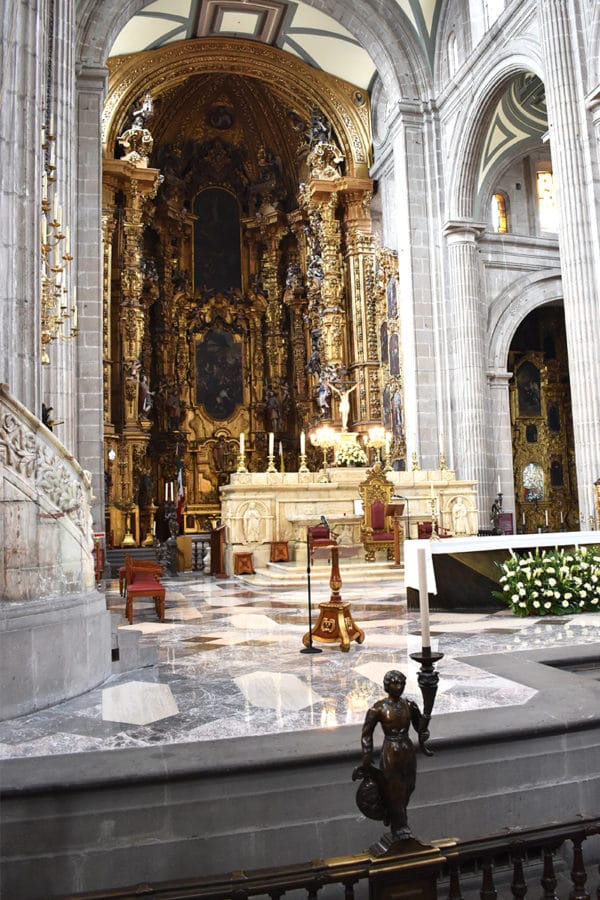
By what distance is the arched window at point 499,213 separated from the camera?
862 inches

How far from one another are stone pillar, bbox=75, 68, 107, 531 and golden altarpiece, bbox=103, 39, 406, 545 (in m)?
3.52

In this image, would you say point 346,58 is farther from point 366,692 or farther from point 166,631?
point 366,692

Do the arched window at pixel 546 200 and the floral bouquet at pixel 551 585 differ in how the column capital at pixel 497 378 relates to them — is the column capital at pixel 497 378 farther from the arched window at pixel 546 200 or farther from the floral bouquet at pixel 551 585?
the floral bouquet at pixel 551 585

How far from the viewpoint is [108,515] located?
20703 millimetres

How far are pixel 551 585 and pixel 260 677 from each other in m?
4.01

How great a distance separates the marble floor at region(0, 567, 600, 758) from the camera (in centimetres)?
396

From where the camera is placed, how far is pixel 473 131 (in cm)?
1867

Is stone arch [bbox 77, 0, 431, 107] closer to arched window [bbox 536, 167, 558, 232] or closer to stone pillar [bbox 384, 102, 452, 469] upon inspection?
stone pillar [bbox 384, 102, 452, 469]

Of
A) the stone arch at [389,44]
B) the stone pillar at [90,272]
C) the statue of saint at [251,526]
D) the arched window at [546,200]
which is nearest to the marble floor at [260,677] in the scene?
the statue of saint at [251,526]

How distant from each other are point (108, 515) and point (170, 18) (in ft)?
46.3

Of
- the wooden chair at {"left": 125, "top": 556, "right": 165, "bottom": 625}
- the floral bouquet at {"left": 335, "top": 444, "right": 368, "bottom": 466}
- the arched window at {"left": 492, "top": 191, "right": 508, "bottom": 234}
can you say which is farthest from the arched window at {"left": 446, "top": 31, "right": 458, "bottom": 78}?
the wooden chair at {"left": 125, "top": 556, "right": 165, "bottom": 625}

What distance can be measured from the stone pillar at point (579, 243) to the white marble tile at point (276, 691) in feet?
31.5

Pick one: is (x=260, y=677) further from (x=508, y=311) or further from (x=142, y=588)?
(x=508, y=311)

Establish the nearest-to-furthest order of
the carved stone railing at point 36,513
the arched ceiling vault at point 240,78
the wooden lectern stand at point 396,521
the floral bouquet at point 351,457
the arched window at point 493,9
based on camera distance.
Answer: the carved stone railing at point 36,513
the wooden lectern stand at point 396,521
the floral bouquet at point 351,457
the arched window at point 493,9
the arched ceiling vault at point 240,78
